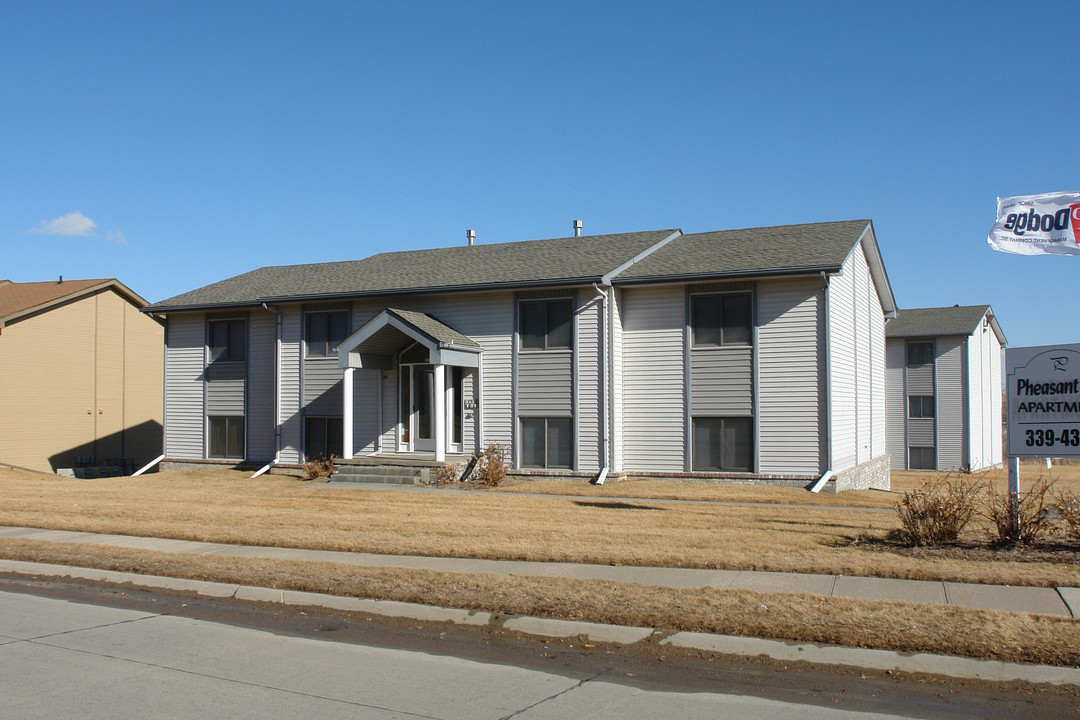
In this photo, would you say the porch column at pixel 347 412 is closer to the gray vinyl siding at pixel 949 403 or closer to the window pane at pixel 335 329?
the window pane at pixel 335 329

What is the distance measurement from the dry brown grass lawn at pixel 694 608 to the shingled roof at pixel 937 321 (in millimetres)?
33946

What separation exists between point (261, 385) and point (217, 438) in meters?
2.44

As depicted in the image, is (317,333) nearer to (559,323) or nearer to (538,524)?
(559,323)

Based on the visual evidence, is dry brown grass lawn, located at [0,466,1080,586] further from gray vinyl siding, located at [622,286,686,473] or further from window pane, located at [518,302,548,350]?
window pane, located at [518,302,548,350]

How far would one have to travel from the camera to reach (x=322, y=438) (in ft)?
81.6

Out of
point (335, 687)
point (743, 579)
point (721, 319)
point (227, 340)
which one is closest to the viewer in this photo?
point (335, 687)

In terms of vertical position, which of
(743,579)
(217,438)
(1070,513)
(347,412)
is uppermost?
(347,412)

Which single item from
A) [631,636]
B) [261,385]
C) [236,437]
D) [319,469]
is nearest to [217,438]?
[236,437]

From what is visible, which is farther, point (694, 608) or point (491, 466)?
point (491, 466)

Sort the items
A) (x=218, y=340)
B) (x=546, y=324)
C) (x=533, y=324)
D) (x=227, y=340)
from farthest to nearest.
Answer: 1. (x=218, y=340)
2. (x=227, y=340)
3. (x=533, y=324)
4. (x=546, y=324)

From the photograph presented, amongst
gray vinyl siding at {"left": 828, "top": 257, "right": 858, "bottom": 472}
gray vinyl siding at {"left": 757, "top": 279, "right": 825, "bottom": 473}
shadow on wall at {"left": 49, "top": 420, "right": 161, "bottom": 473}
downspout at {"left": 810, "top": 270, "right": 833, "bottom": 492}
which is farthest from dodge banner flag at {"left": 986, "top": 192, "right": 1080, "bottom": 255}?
shadow on wall at {"left": 49, "top": 420, "right": 161, "bottom": 473}

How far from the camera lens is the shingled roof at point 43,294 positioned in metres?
33.0

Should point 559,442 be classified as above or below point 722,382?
below

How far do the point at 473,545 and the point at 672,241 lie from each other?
49.7 feet
